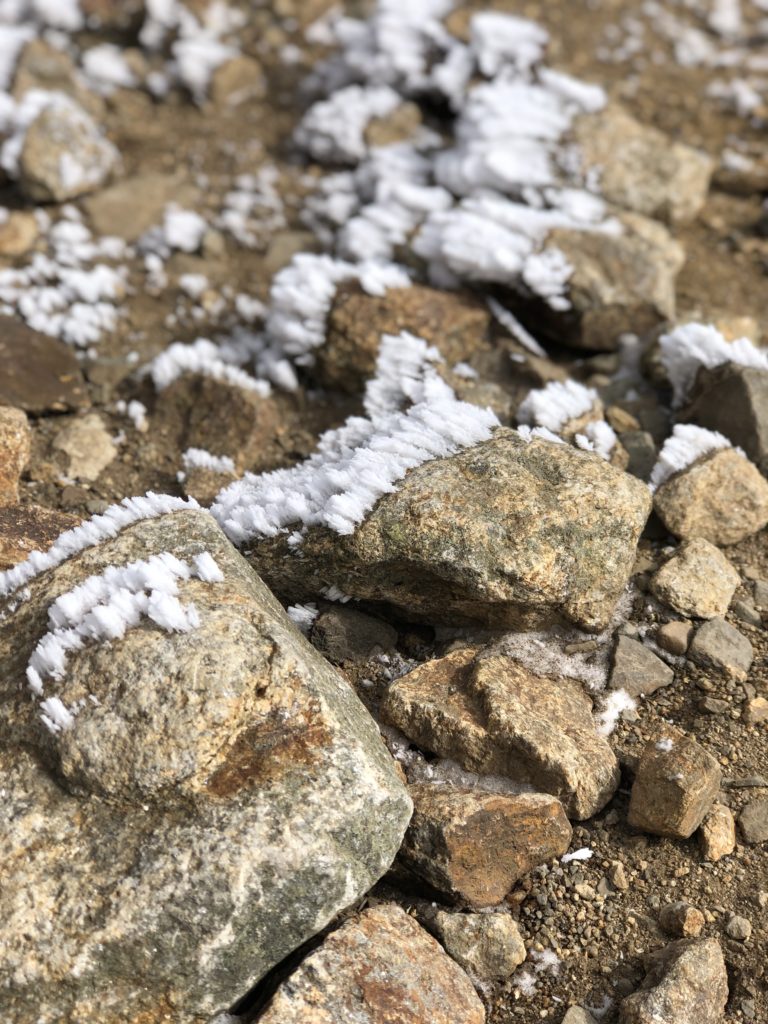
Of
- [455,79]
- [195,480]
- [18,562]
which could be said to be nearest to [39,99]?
[455,79]

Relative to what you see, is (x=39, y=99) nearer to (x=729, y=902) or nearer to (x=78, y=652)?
(x=78, y=652)

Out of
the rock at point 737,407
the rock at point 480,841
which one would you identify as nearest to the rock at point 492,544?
the rock at point 480,841

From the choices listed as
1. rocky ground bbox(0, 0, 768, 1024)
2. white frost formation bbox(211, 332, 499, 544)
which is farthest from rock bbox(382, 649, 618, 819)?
white frost formation bbox(211, 332, 499, 544)

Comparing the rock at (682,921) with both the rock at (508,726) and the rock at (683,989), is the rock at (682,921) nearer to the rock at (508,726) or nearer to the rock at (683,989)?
the rock at (683,989)

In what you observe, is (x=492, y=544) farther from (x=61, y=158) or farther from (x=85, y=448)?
(x=61, y=158)

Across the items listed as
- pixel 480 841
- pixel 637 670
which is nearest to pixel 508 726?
pixel 480 841

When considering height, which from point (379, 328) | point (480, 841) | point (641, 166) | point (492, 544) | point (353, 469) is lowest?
point (480, 841)
